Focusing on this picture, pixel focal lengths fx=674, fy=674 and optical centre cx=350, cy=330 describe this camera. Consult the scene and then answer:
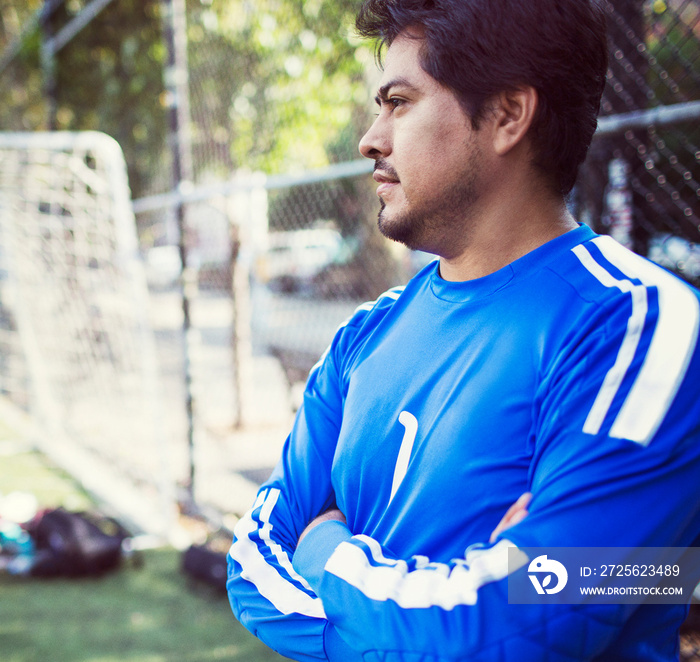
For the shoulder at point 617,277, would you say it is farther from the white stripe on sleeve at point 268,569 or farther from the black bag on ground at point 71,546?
the black bag on ground at point 71,546

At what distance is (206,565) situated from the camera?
361 cm

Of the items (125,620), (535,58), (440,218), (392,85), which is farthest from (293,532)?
(125,620)

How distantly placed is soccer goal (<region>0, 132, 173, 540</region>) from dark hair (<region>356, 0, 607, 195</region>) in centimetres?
297

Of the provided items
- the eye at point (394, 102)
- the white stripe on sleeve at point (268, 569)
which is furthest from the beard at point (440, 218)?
the white stripe on sleeve at point (268, 569)

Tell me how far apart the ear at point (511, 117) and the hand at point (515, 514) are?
62 cm

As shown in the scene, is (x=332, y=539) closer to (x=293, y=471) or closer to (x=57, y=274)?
(x=293, y=471)

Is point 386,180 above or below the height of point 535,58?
below

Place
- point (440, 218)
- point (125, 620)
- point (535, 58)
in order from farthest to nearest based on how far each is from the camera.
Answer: point (125, 620) < point (440, 218) < point (535, 58)

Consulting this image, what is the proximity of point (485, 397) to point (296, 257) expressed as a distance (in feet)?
11.7

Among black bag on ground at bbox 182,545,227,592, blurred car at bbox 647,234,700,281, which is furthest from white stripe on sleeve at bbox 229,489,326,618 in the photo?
black bag on ground at bbox 182,545,227,592

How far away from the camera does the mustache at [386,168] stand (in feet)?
4.41

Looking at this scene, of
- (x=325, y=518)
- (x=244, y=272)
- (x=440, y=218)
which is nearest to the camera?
(x=440, y=218)

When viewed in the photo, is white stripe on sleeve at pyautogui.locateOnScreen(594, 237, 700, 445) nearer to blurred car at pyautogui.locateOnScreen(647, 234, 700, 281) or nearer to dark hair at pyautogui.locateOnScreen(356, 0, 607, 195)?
dark hair at pyautogui.locateOnScreen(356, 0, 607, 195)

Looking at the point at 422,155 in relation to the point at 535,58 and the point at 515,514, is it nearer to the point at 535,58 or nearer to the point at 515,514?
the point at 535,58
